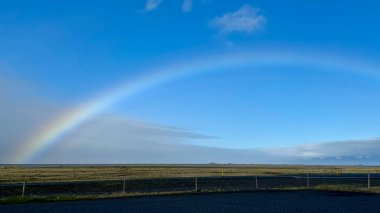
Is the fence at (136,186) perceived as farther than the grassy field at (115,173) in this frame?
No

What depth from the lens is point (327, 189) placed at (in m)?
33.6

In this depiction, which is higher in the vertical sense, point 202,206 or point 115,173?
point 115,173

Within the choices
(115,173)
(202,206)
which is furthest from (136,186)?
(115,173)

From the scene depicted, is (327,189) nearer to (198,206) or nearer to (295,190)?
(295,190)

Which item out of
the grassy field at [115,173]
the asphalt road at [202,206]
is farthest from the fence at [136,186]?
the grassy field at [115,173]

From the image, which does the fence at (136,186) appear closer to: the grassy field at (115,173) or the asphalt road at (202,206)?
the asphalt road at (202,206)

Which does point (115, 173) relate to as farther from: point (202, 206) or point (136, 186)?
point (202, 206)

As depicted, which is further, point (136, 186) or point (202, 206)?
point (136, 186)

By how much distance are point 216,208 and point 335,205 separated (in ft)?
19.4

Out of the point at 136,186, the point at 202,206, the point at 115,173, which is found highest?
the point at 115,173

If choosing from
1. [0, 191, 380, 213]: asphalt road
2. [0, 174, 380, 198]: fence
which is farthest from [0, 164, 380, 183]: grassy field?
[0, 191, 380, 213]: asphalt road

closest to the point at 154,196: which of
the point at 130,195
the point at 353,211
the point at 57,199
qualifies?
the point at 130,195

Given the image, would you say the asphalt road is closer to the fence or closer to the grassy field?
the fence

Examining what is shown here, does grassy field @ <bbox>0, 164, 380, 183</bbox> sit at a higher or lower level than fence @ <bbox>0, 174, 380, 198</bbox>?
higher
